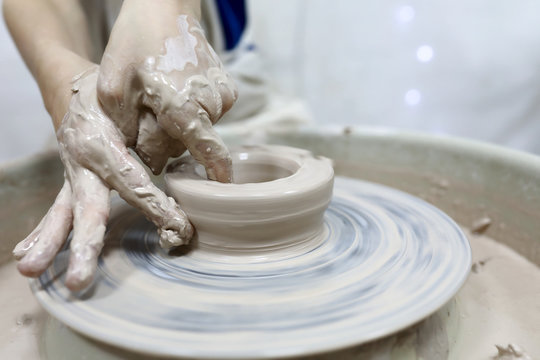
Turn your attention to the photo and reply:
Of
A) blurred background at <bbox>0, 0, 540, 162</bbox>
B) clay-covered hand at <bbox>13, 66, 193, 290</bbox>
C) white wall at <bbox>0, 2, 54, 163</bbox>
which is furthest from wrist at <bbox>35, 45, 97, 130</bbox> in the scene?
white wall at <bbox>0, 2, 54, 163</bbox>

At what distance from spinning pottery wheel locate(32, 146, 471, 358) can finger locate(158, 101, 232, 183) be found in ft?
0.15

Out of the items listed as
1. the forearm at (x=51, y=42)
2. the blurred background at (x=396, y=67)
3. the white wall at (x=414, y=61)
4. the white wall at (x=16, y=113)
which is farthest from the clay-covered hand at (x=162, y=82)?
the white wall at (x=414, y=61)

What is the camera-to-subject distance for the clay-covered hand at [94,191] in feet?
2.63

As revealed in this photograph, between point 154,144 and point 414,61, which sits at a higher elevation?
point 154,144

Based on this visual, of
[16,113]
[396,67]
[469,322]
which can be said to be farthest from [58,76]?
[396,67]

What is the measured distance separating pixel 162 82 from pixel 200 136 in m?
0.12

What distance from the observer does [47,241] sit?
31.6 inches

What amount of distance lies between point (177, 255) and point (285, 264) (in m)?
0.20

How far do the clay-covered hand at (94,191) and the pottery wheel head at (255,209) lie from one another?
39mm

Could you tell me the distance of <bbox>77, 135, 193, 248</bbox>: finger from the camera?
2.73 feet

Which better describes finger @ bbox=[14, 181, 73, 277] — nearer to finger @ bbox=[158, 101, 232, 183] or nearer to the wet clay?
the wet clay

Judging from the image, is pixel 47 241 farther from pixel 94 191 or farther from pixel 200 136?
pixel 200 136

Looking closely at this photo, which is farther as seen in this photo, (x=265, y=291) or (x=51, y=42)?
(x=51, y=42)

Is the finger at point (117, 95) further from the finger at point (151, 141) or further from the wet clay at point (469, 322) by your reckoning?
the wet clay at point (469, 322)
